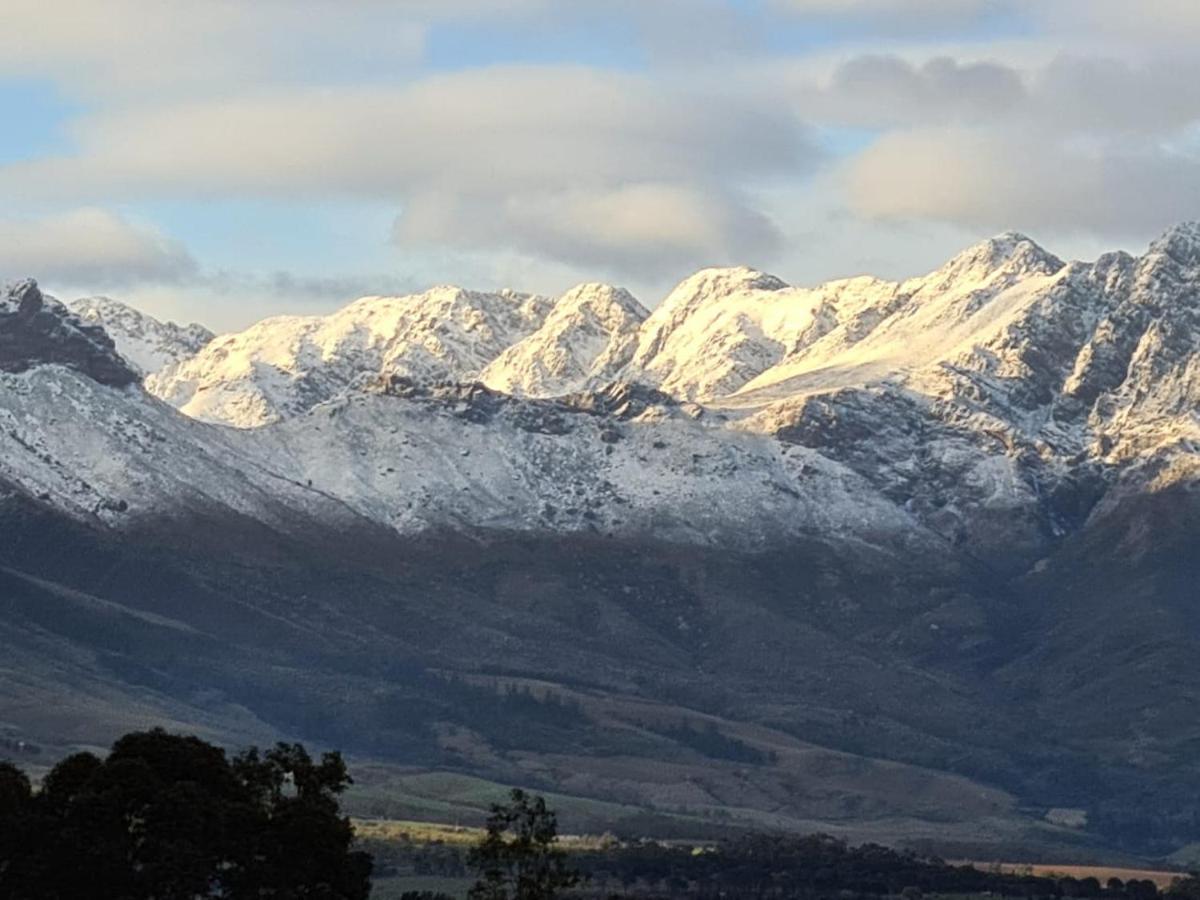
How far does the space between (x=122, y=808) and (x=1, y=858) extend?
288 inches

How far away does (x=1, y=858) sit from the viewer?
198 metres

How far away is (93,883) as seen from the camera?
7781 inches

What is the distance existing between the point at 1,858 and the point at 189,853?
10.8 m

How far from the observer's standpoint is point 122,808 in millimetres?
199625

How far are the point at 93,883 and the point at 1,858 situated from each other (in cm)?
554

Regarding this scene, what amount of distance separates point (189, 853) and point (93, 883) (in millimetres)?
5726

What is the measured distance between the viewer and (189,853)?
19738 centimetres

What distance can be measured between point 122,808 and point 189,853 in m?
5.21
